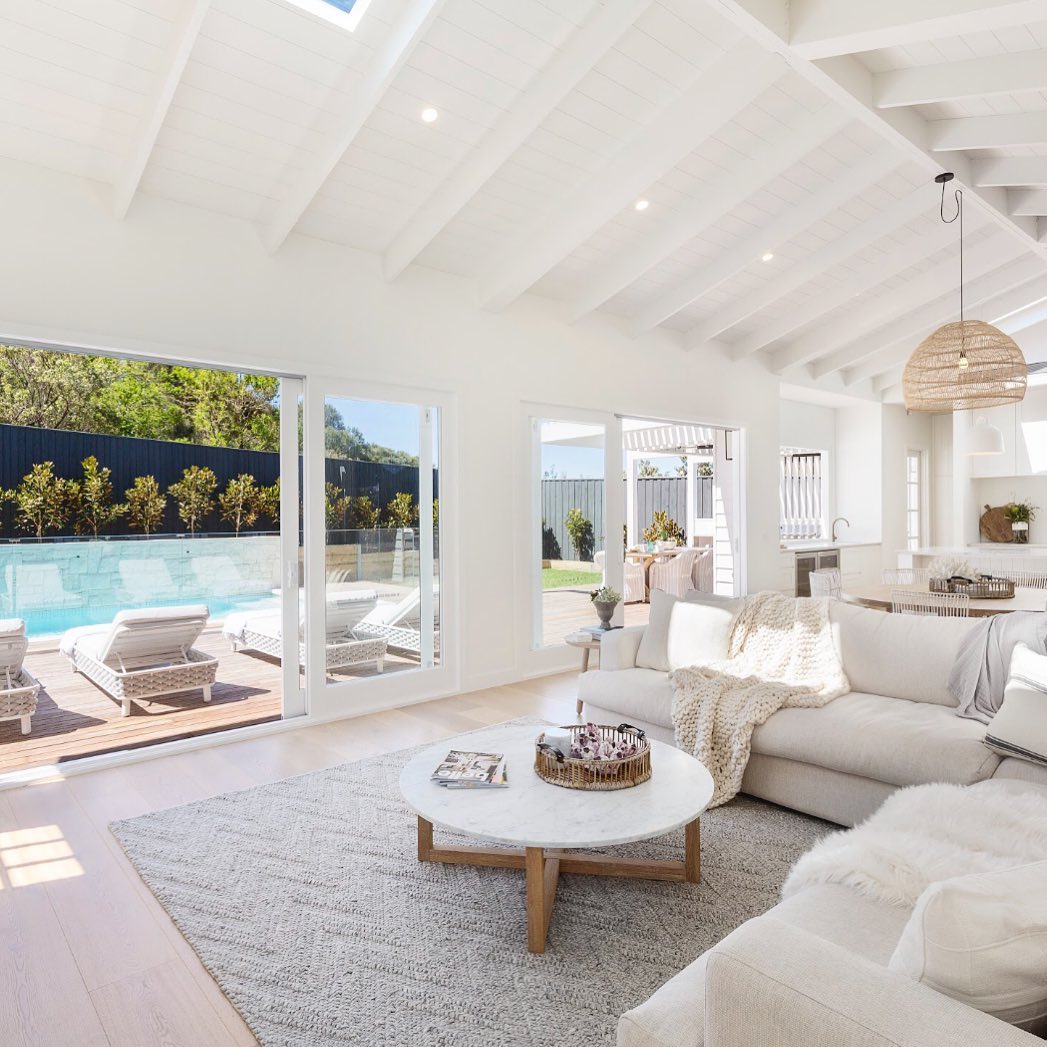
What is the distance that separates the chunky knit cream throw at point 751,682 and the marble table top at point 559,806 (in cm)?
56

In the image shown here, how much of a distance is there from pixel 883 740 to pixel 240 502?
7354 mm

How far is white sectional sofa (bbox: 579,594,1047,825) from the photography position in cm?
260

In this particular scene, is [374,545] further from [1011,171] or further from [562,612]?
[1011,171]

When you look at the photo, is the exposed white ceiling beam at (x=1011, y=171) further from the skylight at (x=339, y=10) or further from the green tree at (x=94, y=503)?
the green tree at (x=94, y=503)

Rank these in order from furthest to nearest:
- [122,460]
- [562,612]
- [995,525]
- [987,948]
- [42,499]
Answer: [995,525], [122,460], [42,499], [562,612], [987,948]

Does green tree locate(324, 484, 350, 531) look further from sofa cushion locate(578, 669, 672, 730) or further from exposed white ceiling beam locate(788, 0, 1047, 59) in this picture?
exposed white ceiling beam locate(788, 0, 1047, 59)

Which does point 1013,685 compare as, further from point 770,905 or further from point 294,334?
point 294,334

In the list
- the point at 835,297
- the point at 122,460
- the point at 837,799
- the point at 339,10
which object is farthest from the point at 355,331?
the point at 122,460

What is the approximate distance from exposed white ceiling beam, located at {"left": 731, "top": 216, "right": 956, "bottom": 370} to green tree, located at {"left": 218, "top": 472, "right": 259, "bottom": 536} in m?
5.34

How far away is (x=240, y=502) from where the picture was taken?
8461mm

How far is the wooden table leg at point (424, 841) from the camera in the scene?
262 cm

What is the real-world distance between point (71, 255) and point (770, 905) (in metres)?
4.01

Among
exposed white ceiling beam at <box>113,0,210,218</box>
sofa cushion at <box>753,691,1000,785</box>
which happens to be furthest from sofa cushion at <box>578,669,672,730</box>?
exposed white ceiling beam at <box>113,0,210,218</box>

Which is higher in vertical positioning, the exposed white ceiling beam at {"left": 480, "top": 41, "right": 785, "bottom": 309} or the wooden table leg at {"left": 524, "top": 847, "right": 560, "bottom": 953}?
the exposed white ceiling beam at {"left": 480, "top": 41, "right": 785, "bottom": 309}
